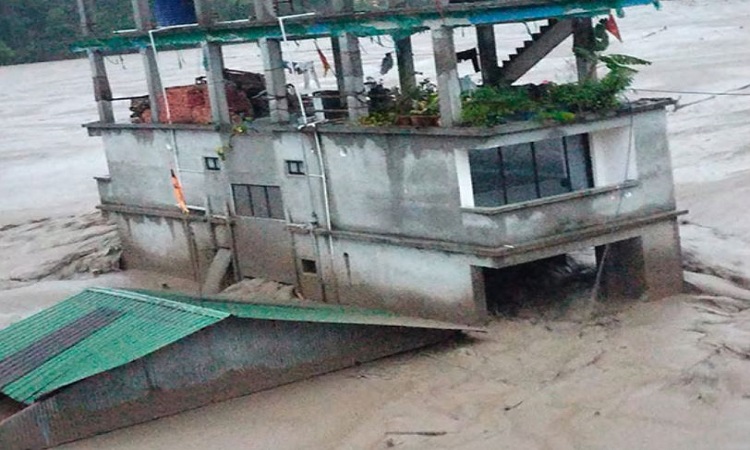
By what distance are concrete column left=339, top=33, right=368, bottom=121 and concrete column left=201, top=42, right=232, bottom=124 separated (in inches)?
114

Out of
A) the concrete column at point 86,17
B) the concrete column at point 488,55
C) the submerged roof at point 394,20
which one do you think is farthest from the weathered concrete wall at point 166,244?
the concrete column at point 488,55

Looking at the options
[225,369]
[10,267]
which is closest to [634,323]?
[225,369]

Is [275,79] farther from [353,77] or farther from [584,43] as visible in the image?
[584,43]

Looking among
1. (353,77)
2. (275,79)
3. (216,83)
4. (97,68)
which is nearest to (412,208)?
(353,77)

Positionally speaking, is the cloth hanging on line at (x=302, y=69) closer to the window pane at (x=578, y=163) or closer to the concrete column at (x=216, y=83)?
the concrete column at (x=216, y=83)

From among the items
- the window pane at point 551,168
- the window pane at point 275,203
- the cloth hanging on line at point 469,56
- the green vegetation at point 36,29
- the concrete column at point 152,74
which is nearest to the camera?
the window pane at point 551,168

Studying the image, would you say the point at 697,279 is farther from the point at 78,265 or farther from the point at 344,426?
the point at 78,265

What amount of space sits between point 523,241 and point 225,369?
424cm

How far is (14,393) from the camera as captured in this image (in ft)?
47.6

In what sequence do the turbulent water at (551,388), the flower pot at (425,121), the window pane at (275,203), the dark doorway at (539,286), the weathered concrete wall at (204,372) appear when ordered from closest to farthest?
the turbulent water at (551,388)
the weathered concrete wall at (204,372)
the flower pot at (425,121)
the dark doorway at (539,286)
the window pane at (275,203)

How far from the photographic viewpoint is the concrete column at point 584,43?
683 inches

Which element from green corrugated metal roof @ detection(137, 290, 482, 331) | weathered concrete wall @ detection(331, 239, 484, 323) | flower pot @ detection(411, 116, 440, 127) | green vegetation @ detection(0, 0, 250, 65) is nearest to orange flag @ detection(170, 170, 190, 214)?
Answer: green corrugated metal roof @ detection(137, 290, 482, 331)

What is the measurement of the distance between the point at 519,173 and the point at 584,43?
2120 mm

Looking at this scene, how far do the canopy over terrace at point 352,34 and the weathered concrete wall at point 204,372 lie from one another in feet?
10.6
